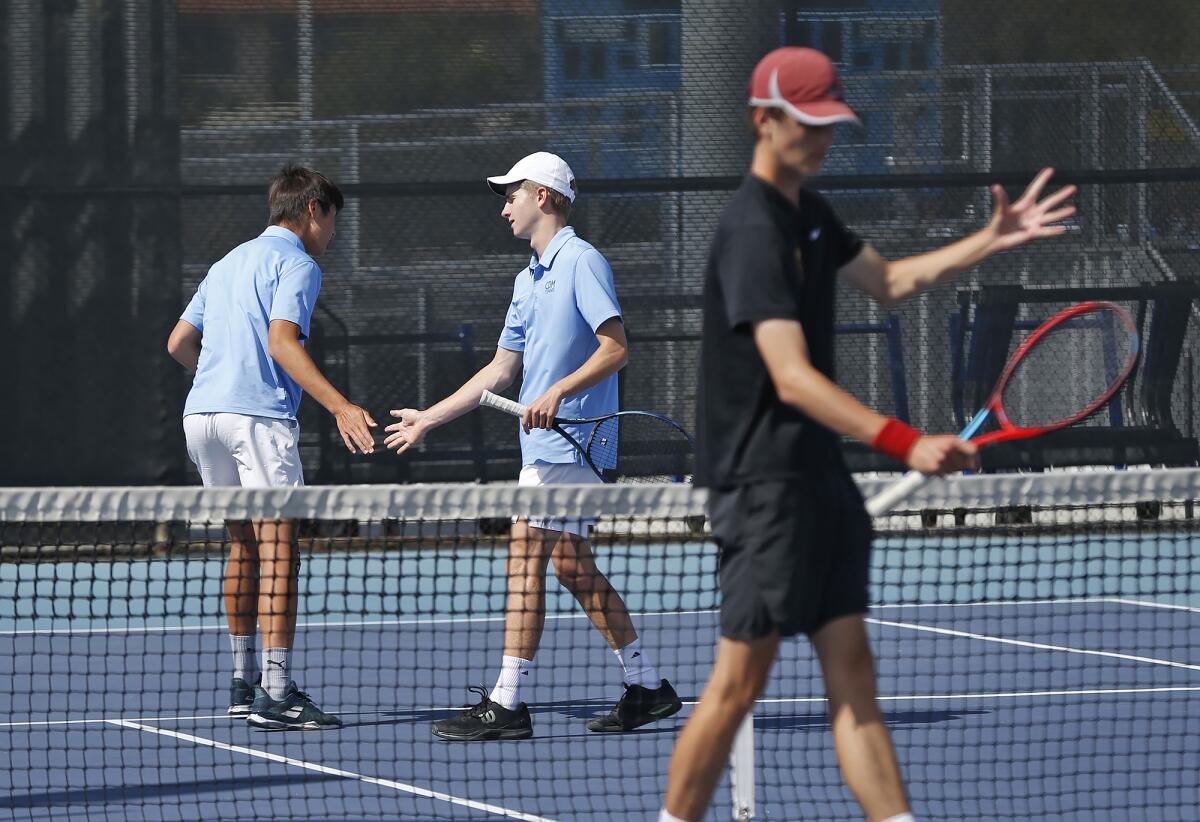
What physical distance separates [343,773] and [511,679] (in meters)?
0.48

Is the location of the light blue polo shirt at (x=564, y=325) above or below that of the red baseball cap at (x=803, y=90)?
below

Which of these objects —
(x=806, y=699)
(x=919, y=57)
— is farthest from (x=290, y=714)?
(x=919, y=57)

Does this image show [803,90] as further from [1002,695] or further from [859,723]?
[1002,695]

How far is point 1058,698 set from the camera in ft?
16.4

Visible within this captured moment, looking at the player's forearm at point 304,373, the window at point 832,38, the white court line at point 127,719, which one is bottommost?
the white court line at point 127,719

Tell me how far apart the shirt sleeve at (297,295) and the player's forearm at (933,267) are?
1.97m

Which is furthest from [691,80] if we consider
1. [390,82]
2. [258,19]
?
[258,19]

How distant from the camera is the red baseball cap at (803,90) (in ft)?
8.71

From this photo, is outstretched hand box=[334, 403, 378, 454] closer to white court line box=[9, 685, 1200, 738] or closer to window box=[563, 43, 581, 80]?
white court line box=[9, 685, 1200, 738]

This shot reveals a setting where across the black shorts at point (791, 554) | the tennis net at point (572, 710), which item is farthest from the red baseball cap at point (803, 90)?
the tennis net at point (572, 710)

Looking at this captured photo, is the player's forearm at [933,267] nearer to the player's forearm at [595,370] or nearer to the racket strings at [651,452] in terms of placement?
the player's forearm at [595,370]

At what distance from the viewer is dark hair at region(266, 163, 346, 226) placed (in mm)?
4805

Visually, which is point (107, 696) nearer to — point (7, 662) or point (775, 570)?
point (7, 662)

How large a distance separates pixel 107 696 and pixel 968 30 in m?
5.08
